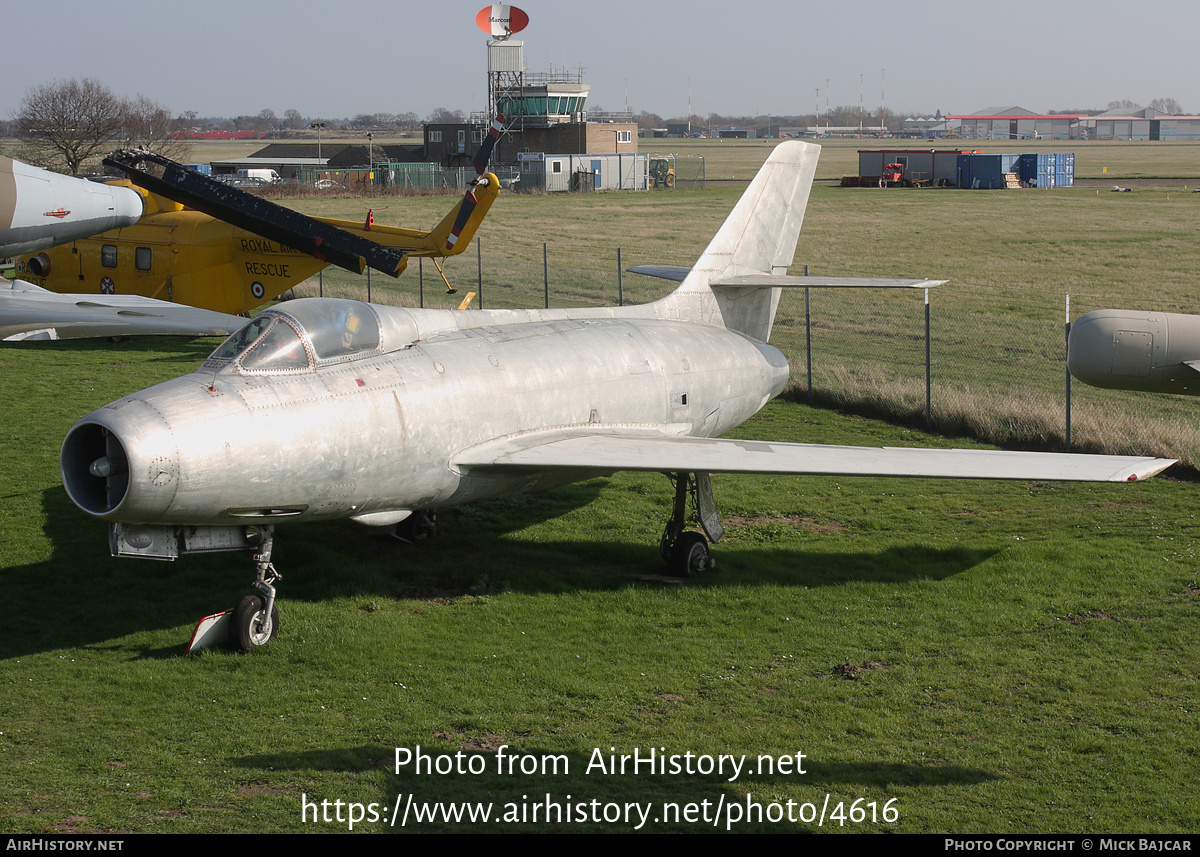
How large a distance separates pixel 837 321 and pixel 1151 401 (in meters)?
10.6

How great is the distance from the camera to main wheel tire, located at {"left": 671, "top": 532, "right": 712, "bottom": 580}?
11.2 m

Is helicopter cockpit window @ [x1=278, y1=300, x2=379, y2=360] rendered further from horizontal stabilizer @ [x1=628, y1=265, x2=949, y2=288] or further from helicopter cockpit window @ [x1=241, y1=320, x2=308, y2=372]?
horizontal stabilizer @ [x1=628, y1=265, x2=949, y2=288]

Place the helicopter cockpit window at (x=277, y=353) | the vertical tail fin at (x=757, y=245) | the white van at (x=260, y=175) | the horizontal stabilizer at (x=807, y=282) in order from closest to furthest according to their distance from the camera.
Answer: the helicopter cockpit window at (x=277, y=353), the horizontal stabilizer at (x=807, y=282), the vertical tail fin at (x=757, y=245), the white van at (x=260, y=175)

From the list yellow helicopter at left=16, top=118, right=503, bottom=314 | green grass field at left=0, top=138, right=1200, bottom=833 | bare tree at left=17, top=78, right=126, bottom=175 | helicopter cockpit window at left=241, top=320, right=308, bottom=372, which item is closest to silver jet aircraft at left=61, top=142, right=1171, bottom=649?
helicopter cockpit window at left=241, top=320, right=308, bottom=372

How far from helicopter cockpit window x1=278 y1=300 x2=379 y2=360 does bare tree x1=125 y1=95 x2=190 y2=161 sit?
62.1 meters

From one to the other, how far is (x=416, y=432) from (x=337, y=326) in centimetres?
123

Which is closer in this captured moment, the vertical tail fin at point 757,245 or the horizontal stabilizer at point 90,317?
the horizontal stabilizer at point 90,317

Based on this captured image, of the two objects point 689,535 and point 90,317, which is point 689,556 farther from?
point 90,317

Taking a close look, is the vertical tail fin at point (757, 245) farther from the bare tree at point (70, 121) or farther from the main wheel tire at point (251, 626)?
the bare tree at point (70, 121)

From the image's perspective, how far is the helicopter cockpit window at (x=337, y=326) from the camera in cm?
947

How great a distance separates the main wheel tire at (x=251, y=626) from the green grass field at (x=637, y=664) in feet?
0.82

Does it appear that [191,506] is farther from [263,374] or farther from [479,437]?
[479,437]

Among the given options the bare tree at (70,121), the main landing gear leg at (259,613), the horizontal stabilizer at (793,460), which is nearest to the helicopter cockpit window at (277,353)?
the main landing gear leg at (259,613)

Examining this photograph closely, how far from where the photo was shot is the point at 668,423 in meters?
12.2
